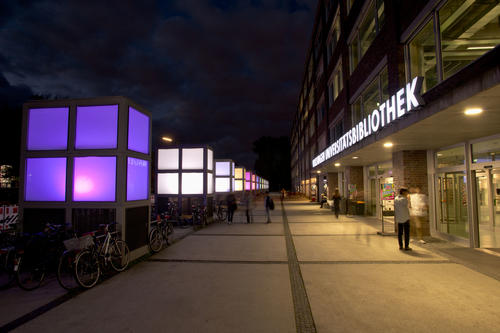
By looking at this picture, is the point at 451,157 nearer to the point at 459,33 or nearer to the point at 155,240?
the point at 459,33

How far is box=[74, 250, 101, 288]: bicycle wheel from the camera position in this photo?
5.18 metres

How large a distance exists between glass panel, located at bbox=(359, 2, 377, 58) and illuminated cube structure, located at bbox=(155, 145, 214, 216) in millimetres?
9967

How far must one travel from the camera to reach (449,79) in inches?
241

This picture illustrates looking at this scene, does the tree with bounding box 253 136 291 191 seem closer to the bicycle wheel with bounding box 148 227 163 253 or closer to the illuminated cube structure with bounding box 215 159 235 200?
the illuminated cube structure with bounding box 215 159 235 200

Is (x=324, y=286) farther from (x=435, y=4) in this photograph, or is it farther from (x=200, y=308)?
(x=435, y=4)

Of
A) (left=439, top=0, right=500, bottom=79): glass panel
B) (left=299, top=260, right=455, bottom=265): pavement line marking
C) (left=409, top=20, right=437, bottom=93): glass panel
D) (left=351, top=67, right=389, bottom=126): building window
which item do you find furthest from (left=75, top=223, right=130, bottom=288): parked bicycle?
(left=351, top=67, right=389, bottom=126): building window

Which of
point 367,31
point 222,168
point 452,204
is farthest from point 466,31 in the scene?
point 222,168

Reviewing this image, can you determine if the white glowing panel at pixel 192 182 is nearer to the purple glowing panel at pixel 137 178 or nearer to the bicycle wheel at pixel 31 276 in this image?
the purple glowing panel at pixel 137 178

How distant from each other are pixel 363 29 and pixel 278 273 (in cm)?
1431

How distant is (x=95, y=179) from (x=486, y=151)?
35.8 ft

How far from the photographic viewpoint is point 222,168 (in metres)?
23.0

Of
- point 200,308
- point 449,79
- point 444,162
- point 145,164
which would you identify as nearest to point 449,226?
point 444,162

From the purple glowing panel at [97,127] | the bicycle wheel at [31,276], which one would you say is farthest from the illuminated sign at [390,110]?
the bicycle wheel at [31,276]

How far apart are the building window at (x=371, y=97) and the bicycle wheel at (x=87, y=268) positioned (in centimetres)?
1201
